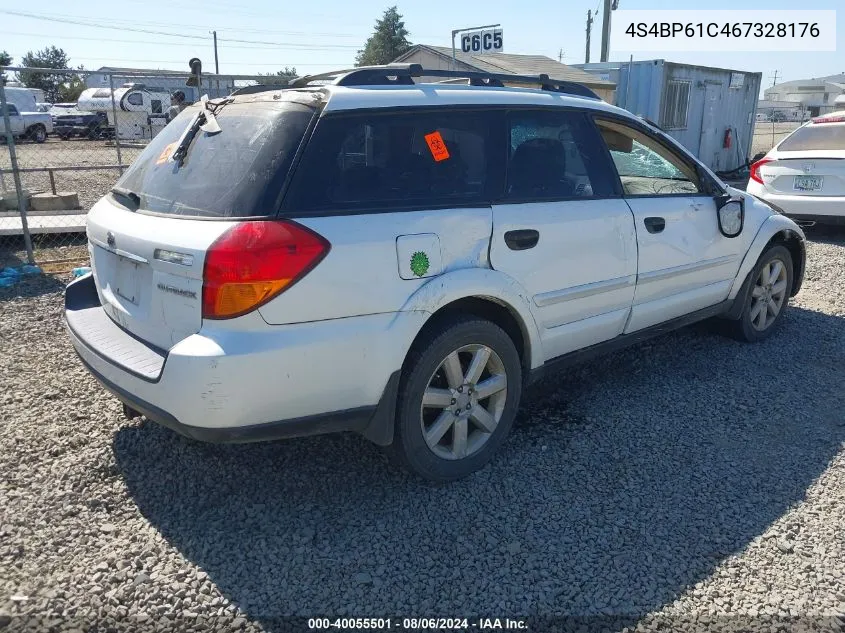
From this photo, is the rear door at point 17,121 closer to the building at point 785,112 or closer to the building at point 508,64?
the building at point 508,64

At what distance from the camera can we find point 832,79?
2756 inches

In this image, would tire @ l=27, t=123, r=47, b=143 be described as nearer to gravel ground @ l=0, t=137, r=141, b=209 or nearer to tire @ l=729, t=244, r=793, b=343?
gravel ground @ l=0, t=137, r=141, b=209

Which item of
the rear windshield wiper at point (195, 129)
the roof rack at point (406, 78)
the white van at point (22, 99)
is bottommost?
the rear windshield wiper at point (195, 129)

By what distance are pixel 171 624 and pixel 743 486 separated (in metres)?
2.60

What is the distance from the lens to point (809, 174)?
8.59 metres

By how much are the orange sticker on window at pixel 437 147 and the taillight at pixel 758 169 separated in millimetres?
7363

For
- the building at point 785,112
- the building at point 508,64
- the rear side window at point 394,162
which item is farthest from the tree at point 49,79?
A: the building at point 785,112

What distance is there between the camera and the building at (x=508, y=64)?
1406cm

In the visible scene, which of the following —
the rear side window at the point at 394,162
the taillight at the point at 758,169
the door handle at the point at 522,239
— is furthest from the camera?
the taillight at the point at 758,169

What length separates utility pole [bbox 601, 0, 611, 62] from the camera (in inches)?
909

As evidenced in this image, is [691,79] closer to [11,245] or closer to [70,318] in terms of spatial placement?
[11,245]

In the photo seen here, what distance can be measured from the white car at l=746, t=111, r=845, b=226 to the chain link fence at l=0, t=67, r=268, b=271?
651 cm

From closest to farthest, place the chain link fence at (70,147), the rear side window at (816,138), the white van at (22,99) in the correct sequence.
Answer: the chain link fence at (70,147) < the rear side window at (816,138) < the white van at (22,99)

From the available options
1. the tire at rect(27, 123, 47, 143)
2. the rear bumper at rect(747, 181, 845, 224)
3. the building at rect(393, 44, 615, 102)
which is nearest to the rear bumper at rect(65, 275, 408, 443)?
the rear bumper at rect(747, 181, 845, 224)
